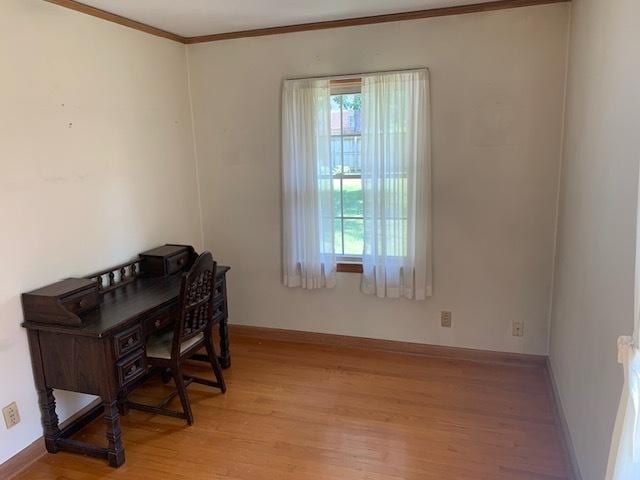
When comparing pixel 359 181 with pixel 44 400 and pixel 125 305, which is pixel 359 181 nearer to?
pixel 125 305

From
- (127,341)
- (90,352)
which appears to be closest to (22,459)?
(90,352)

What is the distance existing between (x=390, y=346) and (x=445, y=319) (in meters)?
0.47

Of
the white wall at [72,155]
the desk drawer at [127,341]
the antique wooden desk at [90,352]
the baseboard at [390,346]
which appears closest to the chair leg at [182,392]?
the antique wooden desk at [90,352]

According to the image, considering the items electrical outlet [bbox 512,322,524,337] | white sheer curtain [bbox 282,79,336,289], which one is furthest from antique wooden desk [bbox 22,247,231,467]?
electrical outlet [bbox 512,322,524,337]

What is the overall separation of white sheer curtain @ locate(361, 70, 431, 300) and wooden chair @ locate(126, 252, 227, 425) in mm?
1225

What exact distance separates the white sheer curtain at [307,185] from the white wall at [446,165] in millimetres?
127

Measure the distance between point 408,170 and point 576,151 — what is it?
104 centimetres

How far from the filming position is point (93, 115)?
2.82 m

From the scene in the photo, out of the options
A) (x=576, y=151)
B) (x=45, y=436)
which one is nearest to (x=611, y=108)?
(x=576, y=151)

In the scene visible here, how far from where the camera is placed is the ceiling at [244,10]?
2764 mm

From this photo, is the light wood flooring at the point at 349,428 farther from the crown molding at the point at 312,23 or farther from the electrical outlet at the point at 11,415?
the crown molding at the point at 312,23

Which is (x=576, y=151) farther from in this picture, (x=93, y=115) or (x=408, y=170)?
(x=93, y=115)

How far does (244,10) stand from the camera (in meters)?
2.93

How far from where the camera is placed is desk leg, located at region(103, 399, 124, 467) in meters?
2.37
